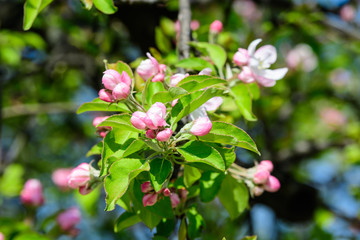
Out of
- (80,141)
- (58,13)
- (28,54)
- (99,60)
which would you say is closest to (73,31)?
(99,60)

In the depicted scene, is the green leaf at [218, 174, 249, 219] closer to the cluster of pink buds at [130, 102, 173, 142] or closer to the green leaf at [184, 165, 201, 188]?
the green leaf at [184, 165, 201, 188]

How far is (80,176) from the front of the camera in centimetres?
100

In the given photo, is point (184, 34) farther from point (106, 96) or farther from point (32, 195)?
point (32, 195)

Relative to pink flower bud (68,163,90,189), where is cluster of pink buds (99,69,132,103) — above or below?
above

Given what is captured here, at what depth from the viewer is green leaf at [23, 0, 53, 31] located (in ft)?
3.67

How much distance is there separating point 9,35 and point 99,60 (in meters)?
0.55

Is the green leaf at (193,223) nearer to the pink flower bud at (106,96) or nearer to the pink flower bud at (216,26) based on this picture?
the pink flower bud at (106,96)

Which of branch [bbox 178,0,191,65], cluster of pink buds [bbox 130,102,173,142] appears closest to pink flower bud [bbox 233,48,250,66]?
branch [bbox 178,0,191,65]

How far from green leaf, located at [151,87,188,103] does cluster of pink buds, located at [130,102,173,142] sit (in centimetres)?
4

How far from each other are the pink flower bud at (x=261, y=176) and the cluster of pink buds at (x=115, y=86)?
1.53 ft

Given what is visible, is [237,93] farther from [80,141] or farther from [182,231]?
[80,141]


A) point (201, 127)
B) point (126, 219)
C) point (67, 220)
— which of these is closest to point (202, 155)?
point (201, 127)

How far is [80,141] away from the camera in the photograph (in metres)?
4.16

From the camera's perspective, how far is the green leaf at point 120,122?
0.85m
